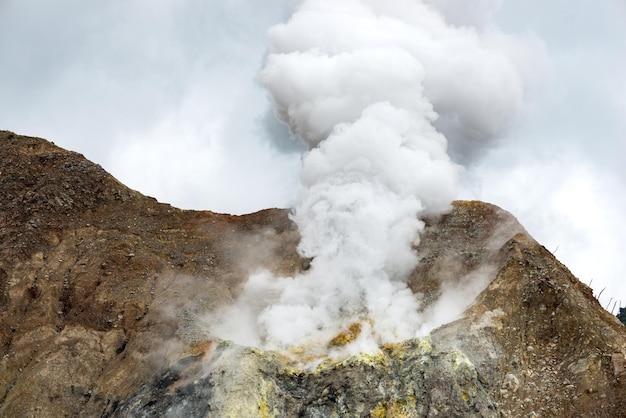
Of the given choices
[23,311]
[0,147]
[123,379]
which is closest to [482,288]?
[123,379]

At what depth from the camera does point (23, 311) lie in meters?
29.1

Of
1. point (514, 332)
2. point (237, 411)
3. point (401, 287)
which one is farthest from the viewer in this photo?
point (401, 287)

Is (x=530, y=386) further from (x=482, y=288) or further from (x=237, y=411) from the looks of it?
(x=237, y=411)

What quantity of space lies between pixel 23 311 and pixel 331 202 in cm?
1586

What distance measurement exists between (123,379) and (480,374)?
14317 mm

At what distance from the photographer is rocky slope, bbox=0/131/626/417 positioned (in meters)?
22.3

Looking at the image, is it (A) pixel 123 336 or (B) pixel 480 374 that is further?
(A) pixel 123 336

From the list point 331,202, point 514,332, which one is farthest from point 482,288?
point 331,202

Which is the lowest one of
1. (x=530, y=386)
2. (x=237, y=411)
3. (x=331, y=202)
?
(x=237, y=411)

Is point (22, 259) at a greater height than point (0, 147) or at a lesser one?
lesser

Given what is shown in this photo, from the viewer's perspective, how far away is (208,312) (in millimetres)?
28750

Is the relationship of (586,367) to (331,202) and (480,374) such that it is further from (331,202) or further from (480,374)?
(331,202)

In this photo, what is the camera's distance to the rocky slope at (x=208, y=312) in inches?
878

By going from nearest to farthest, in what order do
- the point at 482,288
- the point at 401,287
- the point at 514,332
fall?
the point at 514,332, the point at 482,288, the point at 401,287
